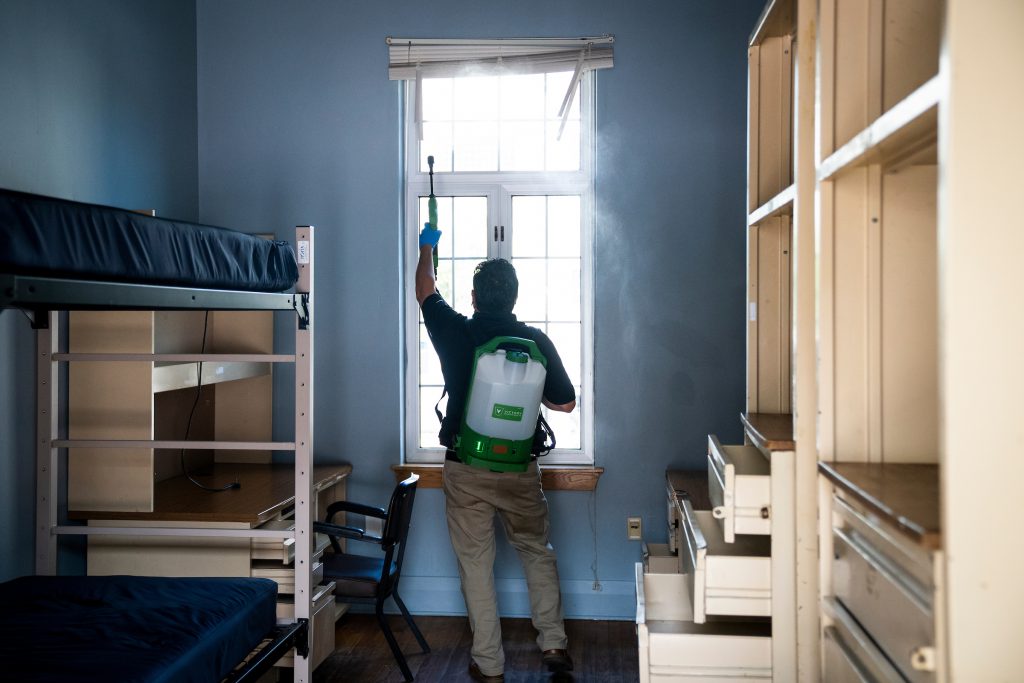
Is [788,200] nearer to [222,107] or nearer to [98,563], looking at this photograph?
[98,563]

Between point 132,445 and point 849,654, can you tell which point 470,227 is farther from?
point 849,654

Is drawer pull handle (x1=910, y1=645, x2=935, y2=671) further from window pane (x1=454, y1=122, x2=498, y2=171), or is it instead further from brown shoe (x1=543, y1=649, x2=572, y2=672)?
window pane (x1=454, y1=122, x2=498, y2=171)

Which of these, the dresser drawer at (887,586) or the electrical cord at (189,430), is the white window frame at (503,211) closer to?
the electrical cord at (189,430)

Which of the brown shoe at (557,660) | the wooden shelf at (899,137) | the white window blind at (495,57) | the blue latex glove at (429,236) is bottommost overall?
the brown shoe at (557,660)

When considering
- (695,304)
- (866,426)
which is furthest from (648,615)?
(695,304)

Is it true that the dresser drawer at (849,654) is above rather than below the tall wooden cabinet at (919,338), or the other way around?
below

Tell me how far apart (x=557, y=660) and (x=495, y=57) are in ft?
8.80

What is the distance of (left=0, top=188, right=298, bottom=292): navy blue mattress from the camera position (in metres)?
1.65

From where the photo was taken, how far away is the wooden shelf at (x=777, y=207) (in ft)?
→ 6.97

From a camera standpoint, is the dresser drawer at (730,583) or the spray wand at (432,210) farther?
the spray wand at (432,210)

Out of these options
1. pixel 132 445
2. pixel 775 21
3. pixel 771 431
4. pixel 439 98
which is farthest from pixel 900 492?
pixel 439 98

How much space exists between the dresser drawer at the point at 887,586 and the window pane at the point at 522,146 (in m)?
2.71

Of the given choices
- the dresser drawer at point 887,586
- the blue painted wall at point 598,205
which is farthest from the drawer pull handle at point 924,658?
the blue painted wall at point 598,205

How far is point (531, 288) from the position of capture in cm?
421
